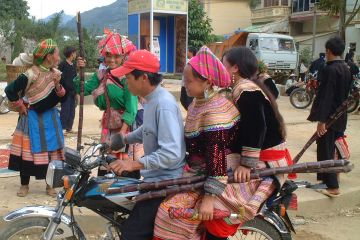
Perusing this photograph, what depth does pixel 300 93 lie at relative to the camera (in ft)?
45.4

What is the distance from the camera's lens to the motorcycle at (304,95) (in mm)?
13723

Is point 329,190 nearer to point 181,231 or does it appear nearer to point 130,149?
point 130,149

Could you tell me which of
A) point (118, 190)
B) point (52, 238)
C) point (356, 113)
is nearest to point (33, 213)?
point (52, 238)

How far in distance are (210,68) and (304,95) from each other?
11.6 meters

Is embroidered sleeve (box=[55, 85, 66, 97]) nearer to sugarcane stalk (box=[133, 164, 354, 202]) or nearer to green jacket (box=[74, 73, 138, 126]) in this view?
green jacket (box=[74, 73, 138, 126])

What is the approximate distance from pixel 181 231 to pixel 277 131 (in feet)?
2.66

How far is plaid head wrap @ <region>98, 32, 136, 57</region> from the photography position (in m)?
4.05

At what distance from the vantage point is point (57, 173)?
2785 mm

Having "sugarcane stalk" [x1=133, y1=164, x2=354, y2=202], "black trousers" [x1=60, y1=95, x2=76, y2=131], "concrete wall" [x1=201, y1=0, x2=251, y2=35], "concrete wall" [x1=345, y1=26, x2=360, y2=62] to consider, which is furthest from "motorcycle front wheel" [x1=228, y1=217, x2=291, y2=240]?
"concrete wall" [x1=201, y1=0, x2=251, y2=35]

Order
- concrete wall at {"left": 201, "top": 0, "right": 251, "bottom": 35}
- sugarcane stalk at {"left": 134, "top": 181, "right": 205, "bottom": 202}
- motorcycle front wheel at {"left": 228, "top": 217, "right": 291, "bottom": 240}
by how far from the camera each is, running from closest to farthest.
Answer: sugarcane stalk at {"left": 134, "top": 181, "right": 205, "bottom": 202}, motorcycle front wheel at {"left": 228, "top": 217, "right": 291, "bottom": 240}, concrete wall at {"left": 201, "top": 0, "right": 251, "bottom": 35}

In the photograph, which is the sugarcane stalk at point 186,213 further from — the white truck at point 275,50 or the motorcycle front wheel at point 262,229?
the white truck at point 275,50

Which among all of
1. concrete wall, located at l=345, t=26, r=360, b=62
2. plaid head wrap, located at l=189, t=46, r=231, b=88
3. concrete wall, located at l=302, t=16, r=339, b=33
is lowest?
plaid head wrap, located at l=189, t=46, r=231, b=88

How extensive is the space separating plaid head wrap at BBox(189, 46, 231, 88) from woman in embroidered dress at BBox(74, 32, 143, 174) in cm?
159

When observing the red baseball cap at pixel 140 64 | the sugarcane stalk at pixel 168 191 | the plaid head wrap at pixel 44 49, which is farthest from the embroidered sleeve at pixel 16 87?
the sugarcane stalk at pixel 168 191
